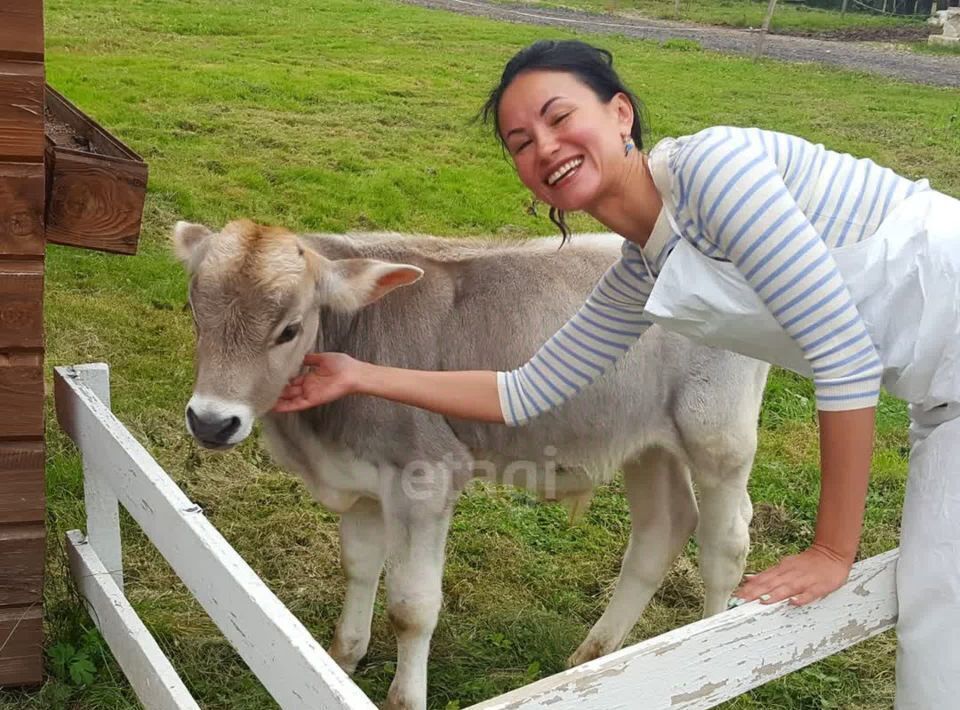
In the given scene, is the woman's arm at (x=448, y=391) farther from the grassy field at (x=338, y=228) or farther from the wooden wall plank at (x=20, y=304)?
the grassy field at (x=338, y=228)

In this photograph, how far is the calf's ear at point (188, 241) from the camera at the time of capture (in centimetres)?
324

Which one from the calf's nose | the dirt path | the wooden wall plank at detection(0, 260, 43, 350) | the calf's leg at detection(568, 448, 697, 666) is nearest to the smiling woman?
the calf's nose

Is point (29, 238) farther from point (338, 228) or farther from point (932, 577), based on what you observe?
point (338, 228)

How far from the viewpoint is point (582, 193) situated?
7.20ft

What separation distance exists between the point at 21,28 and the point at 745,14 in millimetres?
30481

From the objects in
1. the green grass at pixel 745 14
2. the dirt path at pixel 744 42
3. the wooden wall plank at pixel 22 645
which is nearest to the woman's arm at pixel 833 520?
the wooden wall plank at pixel 22 645

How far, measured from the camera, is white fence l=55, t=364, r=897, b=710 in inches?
67.7

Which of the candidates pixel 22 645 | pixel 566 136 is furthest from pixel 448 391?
pixel 22 645

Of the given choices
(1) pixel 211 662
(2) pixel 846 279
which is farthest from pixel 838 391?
(1) pixel 211 662

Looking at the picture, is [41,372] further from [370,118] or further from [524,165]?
[370,118]

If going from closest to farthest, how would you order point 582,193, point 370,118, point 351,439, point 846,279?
point 846,279 → point 582,193 → point 351,439 → point 370,118

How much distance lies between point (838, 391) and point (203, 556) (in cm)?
129

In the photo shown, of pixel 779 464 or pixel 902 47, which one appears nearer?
pixel 779 464

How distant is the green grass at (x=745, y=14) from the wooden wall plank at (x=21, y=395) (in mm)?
27751
